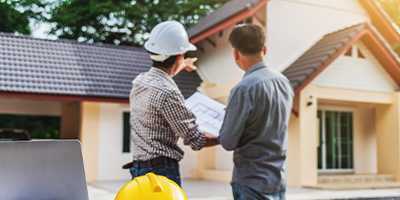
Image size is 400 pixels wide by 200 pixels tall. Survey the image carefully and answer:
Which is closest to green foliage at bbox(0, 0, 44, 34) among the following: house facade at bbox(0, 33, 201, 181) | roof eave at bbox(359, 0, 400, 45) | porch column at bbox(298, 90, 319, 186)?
house facade at bbox(0, 33, 201, 181)

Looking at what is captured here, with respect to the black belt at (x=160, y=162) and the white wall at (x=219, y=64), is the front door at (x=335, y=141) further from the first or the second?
the black belt at (x=160, y=162)

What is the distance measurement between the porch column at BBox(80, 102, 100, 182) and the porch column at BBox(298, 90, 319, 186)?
4.43 metres

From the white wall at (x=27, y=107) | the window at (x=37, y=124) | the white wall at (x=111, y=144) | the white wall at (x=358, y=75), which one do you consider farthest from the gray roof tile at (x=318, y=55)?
the window at (x=37, y=124)

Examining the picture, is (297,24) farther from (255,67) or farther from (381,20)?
(255,67)

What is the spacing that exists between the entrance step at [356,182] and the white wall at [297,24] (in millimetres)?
2672

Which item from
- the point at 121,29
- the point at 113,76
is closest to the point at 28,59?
the point at 113,76

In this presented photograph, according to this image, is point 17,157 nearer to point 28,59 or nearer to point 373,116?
point 28,59

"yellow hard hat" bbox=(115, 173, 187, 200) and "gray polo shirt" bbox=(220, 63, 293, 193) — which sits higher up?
"gray polo shirt" bbox=(220, 63, 293, 193)

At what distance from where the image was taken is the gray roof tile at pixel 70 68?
1128 cm

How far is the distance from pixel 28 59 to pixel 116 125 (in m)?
2.74

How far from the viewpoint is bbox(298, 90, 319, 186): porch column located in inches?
404

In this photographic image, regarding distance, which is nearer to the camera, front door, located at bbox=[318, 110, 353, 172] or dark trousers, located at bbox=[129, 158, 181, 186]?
dark trousers, located at bbox=[129, 158, 181, 186]

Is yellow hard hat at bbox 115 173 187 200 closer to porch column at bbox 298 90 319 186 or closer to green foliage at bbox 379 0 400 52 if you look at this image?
porch column at bbox 298 90 319 186

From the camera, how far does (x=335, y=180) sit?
10875mm
